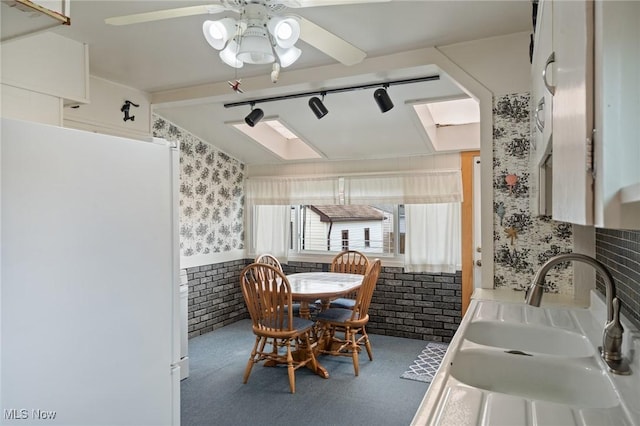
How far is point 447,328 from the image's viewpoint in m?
4.20

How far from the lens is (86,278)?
1.24 meters

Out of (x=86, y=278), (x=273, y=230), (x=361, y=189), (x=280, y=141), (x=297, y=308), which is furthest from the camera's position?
(x=273, y=230)

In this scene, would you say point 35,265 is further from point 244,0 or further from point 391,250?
point 391,250

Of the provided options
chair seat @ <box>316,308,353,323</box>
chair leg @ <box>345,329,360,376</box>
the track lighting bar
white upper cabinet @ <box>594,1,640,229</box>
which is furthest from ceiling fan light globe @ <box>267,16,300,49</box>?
chair leg @ <box>345,329,360,376</box>

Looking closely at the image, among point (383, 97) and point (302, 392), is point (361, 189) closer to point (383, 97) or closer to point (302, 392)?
point (383, 97)

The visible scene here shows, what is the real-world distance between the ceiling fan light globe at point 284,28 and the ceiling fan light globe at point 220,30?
0.60ft

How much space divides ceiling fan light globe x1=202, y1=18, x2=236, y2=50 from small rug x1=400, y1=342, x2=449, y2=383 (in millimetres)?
2693

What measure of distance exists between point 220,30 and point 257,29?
18cm

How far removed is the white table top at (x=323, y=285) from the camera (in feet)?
10.8

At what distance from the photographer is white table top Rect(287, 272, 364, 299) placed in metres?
3.31

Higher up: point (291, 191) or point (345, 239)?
point (291, 191)

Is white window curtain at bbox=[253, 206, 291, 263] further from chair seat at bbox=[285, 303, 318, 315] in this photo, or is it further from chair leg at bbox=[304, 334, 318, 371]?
chair leg at bbox=[304, 334, 318, 371]

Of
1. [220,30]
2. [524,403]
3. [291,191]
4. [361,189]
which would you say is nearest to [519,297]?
[524,403]

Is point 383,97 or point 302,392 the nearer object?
point 383,97
